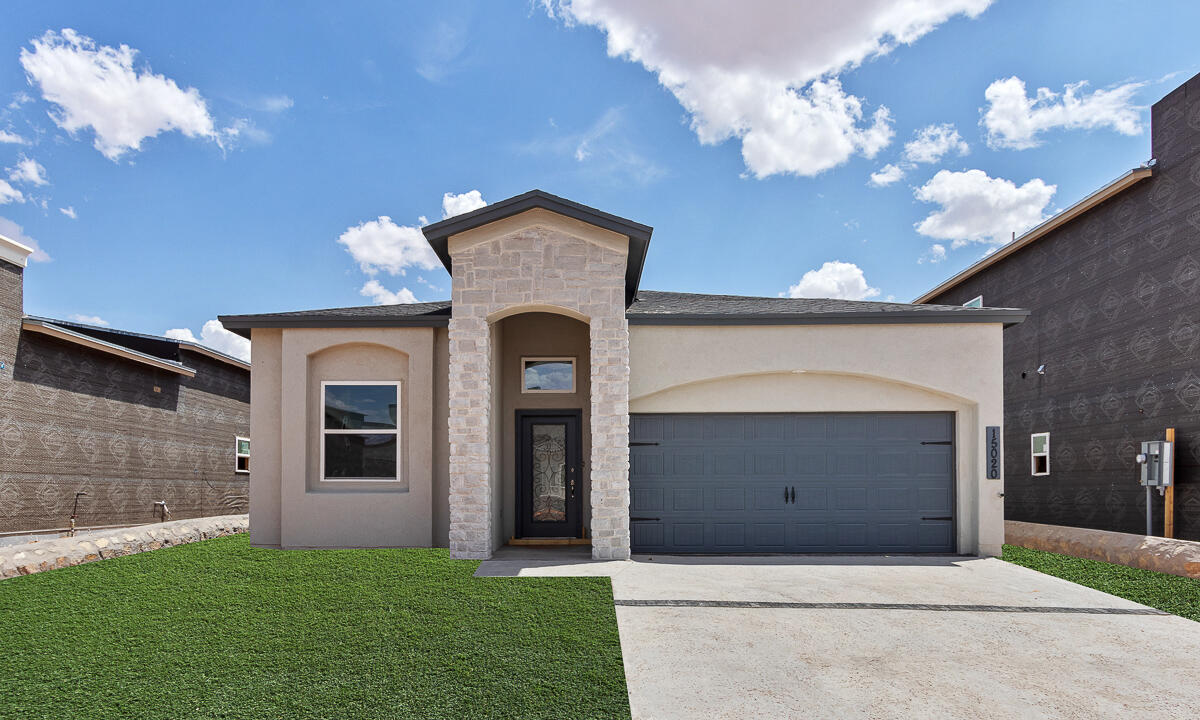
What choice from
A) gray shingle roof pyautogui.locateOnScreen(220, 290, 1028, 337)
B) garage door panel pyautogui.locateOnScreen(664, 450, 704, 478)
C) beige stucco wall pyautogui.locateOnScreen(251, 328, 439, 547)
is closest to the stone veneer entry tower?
gray shingle roof pyautogui.locateOnScreen(220, 290, 1028, 337)

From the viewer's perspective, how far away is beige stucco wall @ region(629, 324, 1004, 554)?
31.6 ft

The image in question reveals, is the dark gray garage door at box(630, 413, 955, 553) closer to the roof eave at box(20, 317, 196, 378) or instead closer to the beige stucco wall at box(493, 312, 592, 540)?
the beige stucco wall at box(493, 312, 592, 540)

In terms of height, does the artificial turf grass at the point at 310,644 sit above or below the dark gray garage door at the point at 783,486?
below

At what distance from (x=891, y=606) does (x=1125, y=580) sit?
3.72 m

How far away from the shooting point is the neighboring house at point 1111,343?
10.9 metres

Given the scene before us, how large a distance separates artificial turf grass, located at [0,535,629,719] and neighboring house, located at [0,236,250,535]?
3.64 m

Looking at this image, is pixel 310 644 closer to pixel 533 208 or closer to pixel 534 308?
Result: pixel 534 308

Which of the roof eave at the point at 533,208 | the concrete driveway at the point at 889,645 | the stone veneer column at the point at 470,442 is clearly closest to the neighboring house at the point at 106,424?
the roof eave at the point at 533,208

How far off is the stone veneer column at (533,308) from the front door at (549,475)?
1.51 meters

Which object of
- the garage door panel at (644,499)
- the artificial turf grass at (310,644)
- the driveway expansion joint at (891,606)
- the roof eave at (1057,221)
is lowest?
the driveway expansion joint at (891,606)

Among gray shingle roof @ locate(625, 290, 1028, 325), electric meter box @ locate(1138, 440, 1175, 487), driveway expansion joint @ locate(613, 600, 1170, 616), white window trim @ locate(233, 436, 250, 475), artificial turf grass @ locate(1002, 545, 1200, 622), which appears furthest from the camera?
white window trim @ locate(233, 436, 250, 475)

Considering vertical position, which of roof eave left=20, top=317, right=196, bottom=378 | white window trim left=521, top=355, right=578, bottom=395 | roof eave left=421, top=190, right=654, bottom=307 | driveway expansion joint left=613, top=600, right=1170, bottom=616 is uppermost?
roof eave left=421, top=190, right=654, bottom=307

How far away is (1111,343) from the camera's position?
12289 millimetres

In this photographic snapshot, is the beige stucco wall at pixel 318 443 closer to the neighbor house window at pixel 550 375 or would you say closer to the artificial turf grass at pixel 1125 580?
the neighbor house window at pixel 550 375
